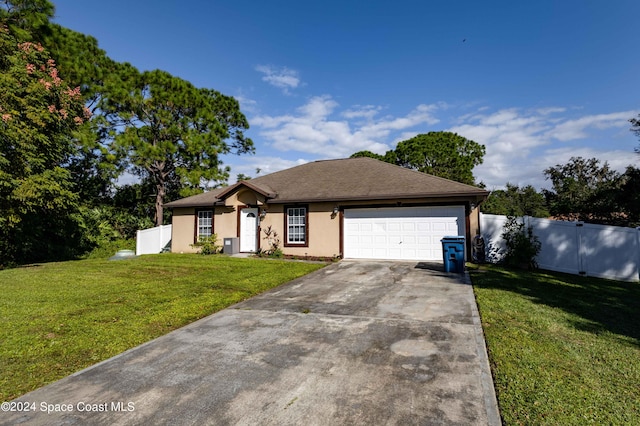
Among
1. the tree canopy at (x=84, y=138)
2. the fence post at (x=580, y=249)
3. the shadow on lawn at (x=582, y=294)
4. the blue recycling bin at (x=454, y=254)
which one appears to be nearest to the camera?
the shadow on lawn at (x=582, y=294)

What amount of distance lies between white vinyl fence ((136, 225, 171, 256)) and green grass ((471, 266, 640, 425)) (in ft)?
56.1

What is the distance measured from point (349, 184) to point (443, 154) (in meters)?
27.6

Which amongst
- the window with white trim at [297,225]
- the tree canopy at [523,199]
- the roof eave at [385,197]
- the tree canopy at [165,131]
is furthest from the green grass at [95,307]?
the tree canopy at [523,199]

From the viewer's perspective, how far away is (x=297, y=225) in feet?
49.3

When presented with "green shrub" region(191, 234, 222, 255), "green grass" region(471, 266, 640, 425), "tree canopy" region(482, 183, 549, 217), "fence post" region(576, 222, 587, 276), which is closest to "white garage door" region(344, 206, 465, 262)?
"fence post" region(576, 222, 587, 276)

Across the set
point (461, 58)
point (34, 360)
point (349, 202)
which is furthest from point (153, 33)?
point (34, 360)

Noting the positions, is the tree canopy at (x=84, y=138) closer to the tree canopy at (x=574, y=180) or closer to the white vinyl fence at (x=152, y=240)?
the white vinyl fence at (x=152, y=240)

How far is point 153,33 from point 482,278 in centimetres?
1643

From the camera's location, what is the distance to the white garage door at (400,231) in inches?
502

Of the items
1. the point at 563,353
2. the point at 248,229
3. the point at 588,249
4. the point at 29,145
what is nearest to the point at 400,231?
the point at 588,249

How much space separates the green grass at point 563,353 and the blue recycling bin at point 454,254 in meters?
2.27

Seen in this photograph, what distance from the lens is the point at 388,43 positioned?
14234 millimetres

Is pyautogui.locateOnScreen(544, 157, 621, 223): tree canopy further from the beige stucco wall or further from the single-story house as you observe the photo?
the beige stucco wall

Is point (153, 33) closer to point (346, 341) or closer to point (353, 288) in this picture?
point (353, 288)
